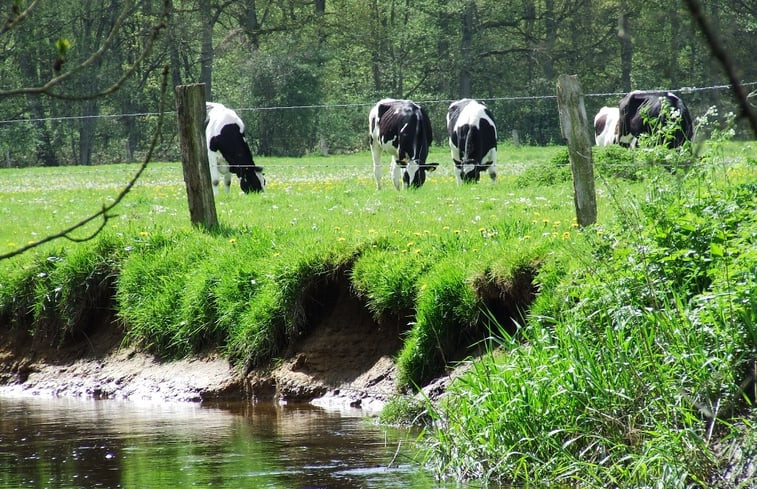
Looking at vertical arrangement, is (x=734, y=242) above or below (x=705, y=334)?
above

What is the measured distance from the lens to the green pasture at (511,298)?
17.8 feet

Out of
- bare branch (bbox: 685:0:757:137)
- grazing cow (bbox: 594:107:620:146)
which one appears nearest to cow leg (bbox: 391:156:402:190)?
grazing cow (bbox: 594:107:620:146)

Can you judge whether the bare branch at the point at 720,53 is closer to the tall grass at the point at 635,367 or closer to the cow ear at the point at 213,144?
the tall grass at the point at 635,367

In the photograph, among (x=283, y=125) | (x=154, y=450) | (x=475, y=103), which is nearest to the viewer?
(x=154, y=450)

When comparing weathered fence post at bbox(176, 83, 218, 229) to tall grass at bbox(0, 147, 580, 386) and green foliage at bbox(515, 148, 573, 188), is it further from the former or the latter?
green foliage at bbox(515, 148, 573, 188)

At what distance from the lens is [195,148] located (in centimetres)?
1127

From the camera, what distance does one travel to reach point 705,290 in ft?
19.4

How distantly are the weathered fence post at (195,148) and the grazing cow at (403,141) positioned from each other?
296 inches

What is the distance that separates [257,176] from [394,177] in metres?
2.57

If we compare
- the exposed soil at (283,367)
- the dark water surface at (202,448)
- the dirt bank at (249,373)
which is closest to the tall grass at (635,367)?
the dark water surface at (202,448)

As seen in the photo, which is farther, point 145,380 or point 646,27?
point 646,27

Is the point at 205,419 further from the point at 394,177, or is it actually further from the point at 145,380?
the point at 394,177

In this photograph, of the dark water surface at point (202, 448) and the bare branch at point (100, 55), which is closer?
the bare branch at point (100, 55)

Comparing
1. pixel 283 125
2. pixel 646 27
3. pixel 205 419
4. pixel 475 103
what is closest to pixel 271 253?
pixel 205 419
